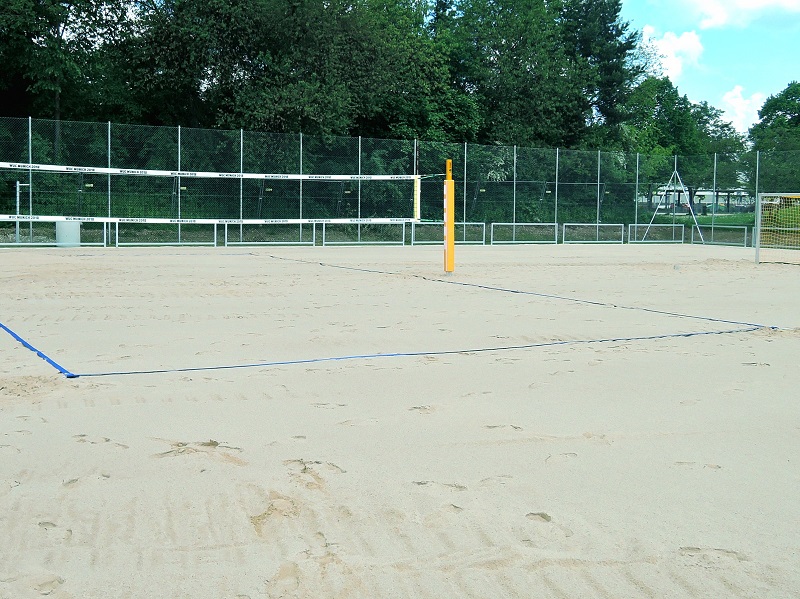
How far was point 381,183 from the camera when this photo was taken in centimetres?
2809

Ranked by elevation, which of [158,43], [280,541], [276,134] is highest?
[158,43]

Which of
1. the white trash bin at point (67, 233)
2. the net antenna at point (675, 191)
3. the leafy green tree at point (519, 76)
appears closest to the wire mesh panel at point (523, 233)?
the net antenna at point (675, 191)

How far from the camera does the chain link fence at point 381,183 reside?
2380 cm

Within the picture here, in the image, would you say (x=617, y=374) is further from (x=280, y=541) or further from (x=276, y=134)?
(x=276, y=134)

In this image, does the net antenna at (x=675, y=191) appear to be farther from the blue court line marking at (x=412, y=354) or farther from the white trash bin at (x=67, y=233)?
the blue court line marking at (x=412, y=354)

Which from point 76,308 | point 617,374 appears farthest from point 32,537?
point 76,308

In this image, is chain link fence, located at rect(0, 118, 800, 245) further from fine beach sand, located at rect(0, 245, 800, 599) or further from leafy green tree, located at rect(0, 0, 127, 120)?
fine beach sand, located at rect(0, 245, 800, 599)

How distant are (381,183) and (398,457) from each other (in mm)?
24546

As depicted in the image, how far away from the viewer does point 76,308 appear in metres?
9.23

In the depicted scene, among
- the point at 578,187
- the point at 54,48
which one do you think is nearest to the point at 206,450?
the point at 54,48

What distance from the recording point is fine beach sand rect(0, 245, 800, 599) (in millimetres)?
2734

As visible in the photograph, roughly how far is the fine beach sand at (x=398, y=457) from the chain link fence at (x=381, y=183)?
54.2 feet

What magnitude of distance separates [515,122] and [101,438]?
37290 millimetres

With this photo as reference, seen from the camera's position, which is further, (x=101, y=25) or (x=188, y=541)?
(x=101, y=25)
